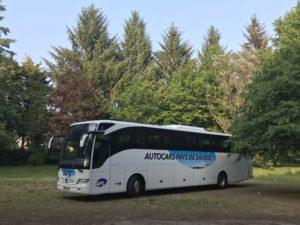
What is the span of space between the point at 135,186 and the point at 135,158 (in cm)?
122

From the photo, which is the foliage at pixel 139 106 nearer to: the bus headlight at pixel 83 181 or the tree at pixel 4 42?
the tree at pixel 4 42

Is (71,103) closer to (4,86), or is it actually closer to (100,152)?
(4,86)

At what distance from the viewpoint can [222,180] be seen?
2550 centimetres

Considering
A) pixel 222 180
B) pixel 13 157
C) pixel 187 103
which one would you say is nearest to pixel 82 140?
pixel 222 180

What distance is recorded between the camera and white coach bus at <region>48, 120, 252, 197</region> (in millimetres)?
17516

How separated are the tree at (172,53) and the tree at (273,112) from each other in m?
38.6

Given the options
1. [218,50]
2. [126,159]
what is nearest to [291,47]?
[126,159]

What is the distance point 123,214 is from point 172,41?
1877 inches

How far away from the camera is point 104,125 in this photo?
18.2 m

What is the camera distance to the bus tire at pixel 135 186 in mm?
19172

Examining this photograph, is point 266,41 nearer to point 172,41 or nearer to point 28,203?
point 172,41

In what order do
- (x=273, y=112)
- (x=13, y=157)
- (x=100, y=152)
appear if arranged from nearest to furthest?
(x=100, y=152) → (x=273, y=112) → (x=13, y=157)

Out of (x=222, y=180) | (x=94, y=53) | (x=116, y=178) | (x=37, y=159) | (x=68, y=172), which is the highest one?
(x=94, y=53)

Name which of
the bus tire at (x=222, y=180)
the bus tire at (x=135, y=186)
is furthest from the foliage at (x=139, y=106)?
the bus tire at (x=135, y=186)
